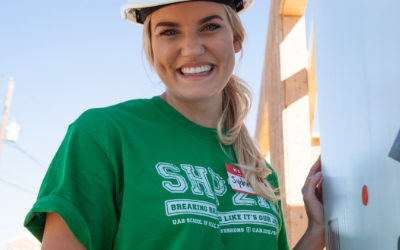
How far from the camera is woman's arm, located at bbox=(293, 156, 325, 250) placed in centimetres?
137

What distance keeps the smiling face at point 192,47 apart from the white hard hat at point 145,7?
0.02m

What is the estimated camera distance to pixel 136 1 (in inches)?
50.7

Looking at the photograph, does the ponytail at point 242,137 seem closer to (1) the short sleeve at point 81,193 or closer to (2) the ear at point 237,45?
(2) the ear at point 237,45

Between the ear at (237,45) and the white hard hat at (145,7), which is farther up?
the white hard hat at (145,7)

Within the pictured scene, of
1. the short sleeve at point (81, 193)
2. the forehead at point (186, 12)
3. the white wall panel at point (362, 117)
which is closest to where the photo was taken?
the white wall panel at point (362, 117)

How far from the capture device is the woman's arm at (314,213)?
137cm

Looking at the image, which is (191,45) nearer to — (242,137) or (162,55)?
(162,55)

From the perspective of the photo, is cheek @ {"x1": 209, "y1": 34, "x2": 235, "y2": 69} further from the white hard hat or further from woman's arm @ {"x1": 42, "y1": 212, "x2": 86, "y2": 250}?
woman's arm @ {"x1": 42, "y1": 212, "x2": 86, "y2": 250}

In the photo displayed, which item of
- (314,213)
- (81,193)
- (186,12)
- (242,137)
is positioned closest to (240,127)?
(242,137)

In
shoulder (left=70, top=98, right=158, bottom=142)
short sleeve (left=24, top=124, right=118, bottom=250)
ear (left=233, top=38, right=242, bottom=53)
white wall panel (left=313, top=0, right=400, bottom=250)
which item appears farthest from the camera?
ear (left=233, top=38, right=242, bottom=53)

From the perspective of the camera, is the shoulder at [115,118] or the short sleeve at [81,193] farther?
the shoulder at [115,118]

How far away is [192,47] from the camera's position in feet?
4.03

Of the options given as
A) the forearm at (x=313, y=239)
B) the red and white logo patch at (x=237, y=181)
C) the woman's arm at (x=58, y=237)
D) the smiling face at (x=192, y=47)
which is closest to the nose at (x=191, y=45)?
the smiling face at (x=192, y=47)

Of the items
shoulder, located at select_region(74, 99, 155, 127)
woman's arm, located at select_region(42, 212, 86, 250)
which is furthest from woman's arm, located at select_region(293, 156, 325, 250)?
woman's arm, located at select_region(42, 212, 86, 250)
